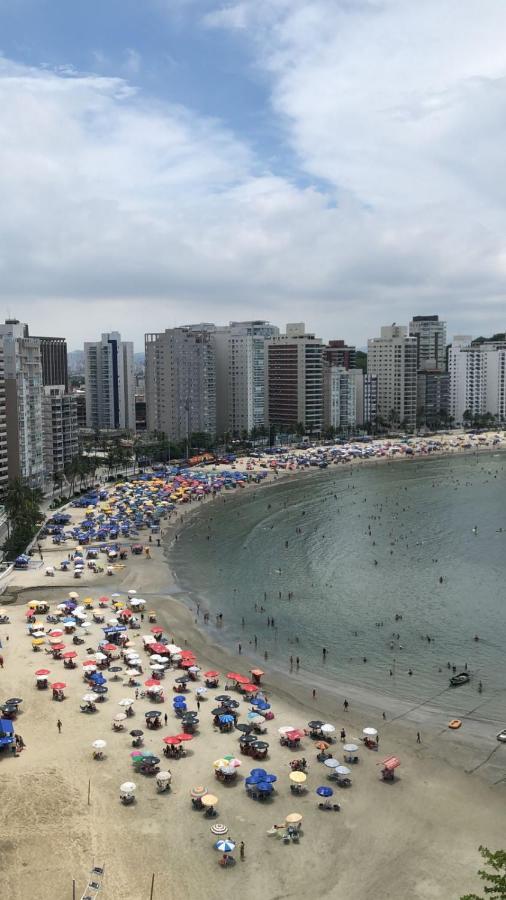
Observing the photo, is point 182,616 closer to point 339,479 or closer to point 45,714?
point 45,714

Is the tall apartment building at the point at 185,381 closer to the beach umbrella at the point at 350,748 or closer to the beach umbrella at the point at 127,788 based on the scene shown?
the beach umbrella at the point at 350,748

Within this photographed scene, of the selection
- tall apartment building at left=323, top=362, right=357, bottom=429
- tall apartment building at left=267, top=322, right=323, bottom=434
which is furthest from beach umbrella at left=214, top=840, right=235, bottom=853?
tall apartment building at left=323, top=362, right=357, bottom=429

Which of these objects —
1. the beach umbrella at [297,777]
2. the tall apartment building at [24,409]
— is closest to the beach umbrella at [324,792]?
the beach umbrella at [297,777]

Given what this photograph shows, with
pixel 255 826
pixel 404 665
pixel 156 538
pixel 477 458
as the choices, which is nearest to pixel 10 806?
pixel 255 826

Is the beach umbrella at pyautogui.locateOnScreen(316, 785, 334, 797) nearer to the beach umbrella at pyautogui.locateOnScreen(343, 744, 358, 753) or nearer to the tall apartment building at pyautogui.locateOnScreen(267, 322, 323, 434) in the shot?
the beach umbrella at pyautogui.locateOnScreen(343, 744, 358, 753)

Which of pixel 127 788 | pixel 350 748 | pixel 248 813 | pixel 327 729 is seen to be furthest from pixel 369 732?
pixel 127 788

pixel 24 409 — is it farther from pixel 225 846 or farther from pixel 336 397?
pixel 336 397
